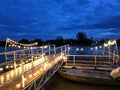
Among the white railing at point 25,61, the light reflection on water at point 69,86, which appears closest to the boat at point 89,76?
the light reflection on water at point 69,86

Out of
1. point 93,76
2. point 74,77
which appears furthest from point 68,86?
point 93,76

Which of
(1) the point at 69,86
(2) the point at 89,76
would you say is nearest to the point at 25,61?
(1) the point at 69,86

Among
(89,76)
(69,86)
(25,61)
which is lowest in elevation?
(69,86)

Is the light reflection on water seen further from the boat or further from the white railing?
the white railing

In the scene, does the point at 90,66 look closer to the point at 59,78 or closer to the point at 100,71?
the point at 100,71

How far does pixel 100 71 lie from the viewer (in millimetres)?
13109

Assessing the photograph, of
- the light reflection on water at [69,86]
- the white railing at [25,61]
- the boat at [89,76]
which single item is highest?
the white railing at [25,61]

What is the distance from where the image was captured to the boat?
11648 mm

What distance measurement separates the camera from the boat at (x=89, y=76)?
38.2 feet

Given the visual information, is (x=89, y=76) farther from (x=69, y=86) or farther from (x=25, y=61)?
(x=25, y=61)

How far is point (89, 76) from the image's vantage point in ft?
40.0

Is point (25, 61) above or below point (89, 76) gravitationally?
above

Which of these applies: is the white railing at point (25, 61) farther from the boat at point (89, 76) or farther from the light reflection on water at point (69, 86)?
the light reflection on water at point (69, 86)

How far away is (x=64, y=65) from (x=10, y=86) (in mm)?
8235
